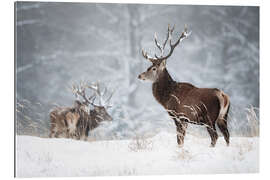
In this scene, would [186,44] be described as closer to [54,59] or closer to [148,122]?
[148,122]

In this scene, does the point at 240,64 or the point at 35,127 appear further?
the point at 240,64

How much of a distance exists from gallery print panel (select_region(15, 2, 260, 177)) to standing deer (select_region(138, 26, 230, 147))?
0.01 m

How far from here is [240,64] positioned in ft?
16.4

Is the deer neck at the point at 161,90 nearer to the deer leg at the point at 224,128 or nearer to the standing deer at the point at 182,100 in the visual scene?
the standing deer at the point at 182,100

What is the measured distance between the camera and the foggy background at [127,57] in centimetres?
455

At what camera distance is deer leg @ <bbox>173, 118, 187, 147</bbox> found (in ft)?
15.6

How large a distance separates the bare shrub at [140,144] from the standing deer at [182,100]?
326 mm

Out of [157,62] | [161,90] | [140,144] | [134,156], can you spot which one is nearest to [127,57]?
[157,62]

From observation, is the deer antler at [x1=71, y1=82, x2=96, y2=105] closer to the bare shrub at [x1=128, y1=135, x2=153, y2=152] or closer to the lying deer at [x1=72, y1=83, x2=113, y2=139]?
the lying deer at [x1=72, y1=83, x2=113, y2=139]

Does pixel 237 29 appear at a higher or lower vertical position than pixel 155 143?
higher

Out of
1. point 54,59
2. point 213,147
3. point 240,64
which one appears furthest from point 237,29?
point 54,59

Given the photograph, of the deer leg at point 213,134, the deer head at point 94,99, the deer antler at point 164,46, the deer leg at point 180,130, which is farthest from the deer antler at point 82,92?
the deer leg at point 213,134

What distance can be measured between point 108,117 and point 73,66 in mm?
656
